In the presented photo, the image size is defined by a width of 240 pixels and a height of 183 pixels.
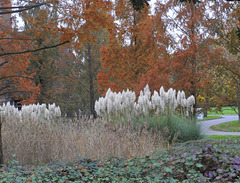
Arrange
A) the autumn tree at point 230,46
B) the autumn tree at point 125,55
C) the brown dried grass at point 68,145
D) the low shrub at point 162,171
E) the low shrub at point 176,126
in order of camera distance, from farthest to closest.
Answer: the autumn tree at point 125,55 → the autumn tree at point 230,46 → the low shrub at point 176,126 → the brown dried grass at point 68,145 → the low shrub at point 162,171

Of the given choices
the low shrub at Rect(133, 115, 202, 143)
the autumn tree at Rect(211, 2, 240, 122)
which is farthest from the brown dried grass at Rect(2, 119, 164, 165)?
the autumn tree at Rect(211, 2, 240, 122)

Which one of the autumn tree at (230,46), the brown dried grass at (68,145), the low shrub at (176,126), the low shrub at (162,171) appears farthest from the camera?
the autumn tree at (230,46)

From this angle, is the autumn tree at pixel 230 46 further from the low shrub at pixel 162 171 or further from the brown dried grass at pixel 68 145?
the low shrub at pixel 162 171

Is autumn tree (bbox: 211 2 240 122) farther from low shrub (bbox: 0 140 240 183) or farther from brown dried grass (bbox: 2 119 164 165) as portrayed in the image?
low shrub (bbox: 0 140 240 183)

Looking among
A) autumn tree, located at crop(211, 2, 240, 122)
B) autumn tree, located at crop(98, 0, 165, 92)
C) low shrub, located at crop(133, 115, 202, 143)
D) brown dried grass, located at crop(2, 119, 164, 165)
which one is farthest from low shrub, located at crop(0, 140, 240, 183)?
autumn tree, located at crop(98, 0, 165, 92)

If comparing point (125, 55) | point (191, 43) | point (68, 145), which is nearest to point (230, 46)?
point (191, 43)

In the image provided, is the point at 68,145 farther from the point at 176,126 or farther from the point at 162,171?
the point at 176,126

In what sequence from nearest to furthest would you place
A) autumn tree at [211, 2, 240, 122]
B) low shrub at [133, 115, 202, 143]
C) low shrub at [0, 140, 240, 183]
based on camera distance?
low shrub at [0, 140, 240, 183]
low shrub at [133, 115, 202, 143]
autumn tree at [211, 2, 240, 122]

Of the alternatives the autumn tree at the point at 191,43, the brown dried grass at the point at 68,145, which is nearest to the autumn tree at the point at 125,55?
the autumn tree at the point at 191,43

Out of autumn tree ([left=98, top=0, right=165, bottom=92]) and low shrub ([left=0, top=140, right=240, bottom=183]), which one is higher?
autumn tree ([left=98, top=0, right=165, bottom=92])

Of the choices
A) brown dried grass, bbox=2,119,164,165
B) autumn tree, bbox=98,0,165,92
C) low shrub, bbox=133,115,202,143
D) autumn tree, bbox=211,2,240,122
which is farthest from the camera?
autumn tree, bbox=98,0,165,92

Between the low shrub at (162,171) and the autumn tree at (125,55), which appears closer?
the low shrub at (162,171)

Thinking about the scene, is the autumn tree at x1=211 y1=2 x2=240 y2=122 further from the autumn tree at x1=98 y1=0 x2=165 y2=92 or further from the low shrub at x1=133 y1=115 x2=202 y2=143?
the autumn tree at x1=98 y1=0 x2=165 y2=92

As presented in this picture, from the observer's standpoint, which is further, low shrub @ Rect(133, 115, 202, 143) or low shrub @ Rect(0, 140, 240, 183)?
low shrub @ Rect(133, 115, 202, 143)
